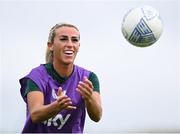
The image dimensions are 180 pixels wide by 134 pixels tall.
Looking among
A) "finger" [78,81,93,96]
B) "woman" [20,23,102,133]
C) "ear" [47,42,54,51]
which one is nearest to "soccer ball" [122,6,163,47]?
"woman" [20,23,102,133]

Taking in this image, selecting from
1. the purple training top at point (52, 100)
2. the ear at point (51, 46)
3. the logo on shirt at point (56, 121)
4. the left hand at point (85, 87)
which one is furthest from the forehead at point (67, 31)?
the logo on shirt at point (56, 121)

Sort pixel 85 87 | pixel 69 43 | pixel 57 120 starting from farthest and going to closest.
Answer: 1. pixel 57 120
2. pixel 69 43
3. pixel 85 87

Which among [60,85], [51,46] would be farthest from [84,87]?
[51,46]

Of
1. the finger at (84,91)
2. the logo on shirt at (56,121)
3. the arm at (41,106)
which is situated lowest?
the logo on shirt at (56,121)

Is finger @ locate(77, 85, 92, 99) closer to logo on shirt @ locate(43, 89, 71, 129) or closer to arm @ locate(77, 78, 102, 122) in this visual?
arm @ locate(77, 78, 102, 122)

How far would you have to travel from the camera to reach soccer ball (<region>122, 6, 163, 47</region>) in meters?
→ 5.13

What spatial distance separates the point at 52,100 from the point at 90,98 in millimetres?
507

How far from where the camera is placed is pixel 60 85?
486cm

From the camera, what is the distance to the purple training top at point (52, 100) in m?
4.75

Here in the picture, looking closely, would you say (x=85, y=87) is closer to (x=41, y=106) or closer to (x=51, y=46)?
(x=41, y=106)

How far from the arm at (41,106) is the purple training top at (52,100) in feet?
0.50

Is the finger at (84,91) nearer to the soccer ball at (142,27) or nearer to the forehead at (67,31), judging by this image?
the forehead at (67,31)

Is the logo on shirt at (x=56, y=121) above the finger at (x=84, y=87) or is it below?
below

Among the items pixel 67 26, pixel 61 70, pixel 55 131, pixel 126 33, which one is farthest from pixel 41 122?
pixel 126 33
